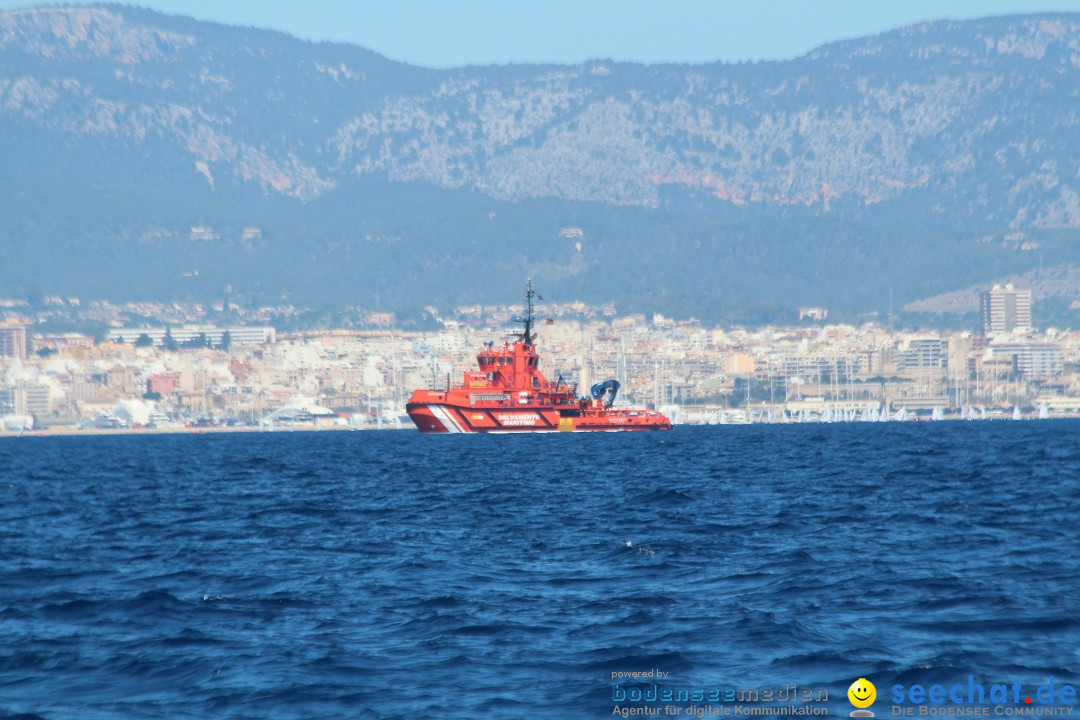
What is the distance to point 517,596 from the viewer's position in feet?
95.8

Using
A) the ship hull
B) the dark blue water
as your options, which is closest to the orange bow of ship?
the ship hull

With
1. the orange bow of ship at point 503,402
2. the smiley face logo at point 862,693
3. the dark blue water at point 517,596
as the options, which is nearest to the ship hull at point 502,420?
A: the orange bow of ship at point 503,402

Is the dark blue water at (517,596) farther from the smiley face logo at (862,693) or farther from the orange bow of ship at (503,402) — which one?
the orange bow of ship at (503,402)

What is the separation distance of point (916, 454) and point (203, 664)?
215 feet

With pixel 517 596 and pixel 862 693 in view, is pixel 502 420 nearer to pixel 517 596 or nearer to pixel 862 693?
pixel 517 596

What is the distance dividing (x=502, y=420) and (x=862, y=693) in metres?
115

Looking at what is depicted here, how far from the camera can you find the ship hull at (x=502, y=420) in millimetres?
134875

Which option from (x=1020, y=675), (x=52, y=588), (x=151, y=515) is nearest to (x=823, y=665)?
(x=1020, y=675)

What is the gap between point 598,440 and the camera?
121312 millimetres

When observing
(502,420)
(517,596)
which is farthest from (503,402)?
(517,596)

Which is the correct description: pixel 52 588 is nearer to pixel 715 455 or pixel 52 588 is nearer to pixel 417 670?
pixel 417 670

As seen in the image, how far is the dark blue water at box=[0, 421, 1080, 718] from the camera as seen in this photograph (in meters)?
22.3

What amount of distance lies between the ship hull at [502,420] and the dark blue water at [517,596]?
3063 inches

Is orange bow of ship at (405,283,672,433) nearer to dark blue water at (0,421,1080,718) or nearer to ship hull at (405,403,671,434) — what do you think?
ship hull at (405,403,671,434)
